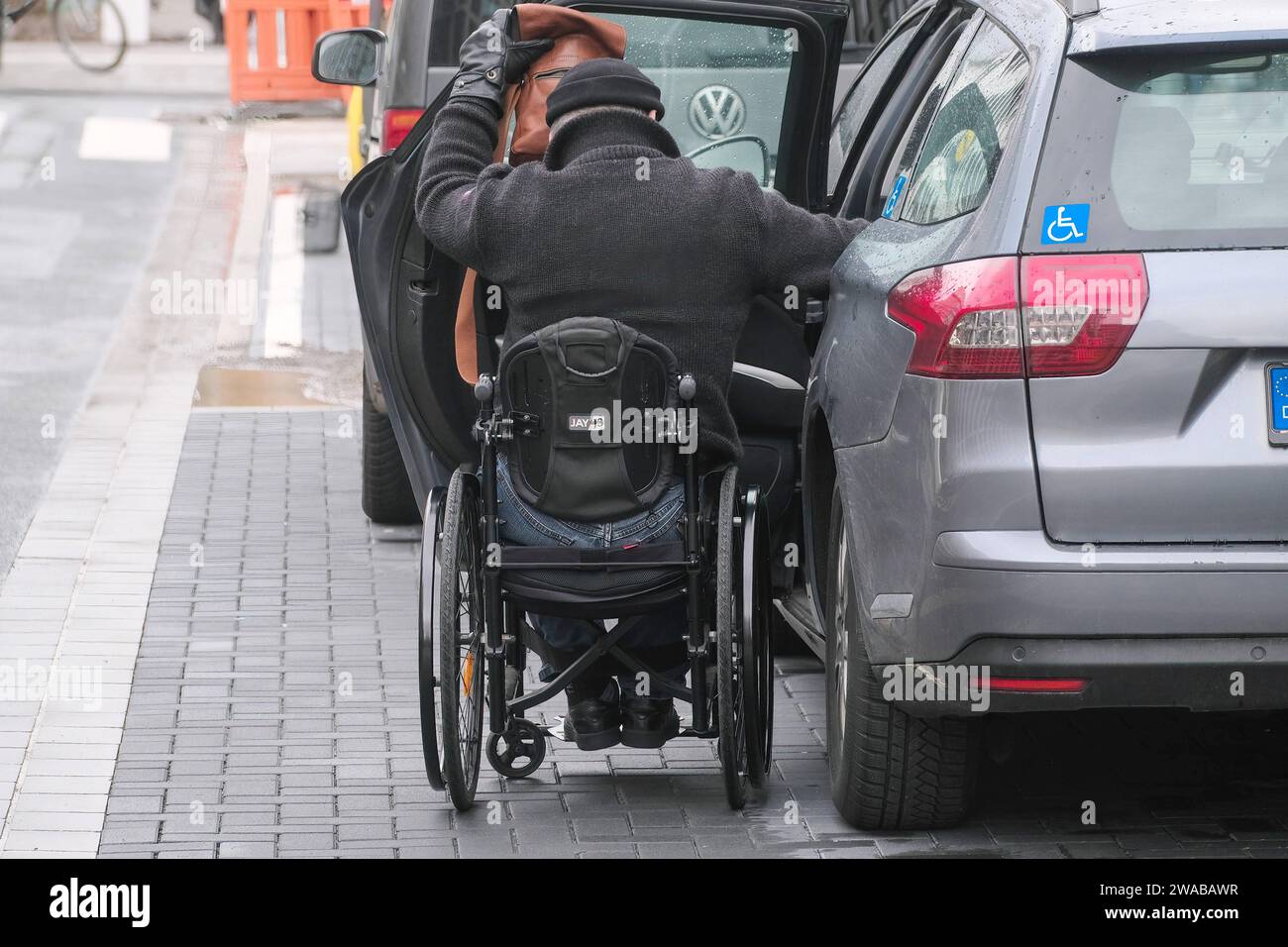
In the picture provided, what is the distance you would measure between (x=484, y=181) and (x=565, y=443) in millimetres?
636

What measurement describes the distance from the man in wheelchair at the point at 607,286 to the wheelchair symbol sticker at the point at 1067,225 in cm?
85

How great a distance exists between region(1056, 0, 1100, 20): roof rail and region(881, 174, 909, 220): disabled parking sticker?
83 cm

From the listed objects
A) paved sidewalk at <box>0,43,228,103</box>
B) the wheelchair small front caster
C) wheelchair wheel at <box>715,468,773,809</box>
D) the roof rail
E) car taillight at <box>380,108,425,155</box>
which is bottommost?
paved sidewalk at <box>0,43,228,103</box>

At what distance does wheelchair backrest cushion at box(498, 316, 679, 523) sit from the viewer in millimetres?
4629

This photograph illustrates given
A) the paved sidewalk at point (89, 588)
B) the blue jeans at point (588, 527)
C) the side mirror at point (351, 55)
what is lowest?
the paved sidewalk at point (89, 588)

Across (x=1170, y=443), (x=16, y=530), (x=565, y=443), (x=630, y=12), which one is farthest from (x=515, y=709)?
(x=16, y=530)

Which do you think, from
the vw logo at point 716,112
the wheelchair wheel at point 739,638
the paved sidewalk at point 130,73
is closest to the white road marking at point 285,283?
the vw logo at point 716,112

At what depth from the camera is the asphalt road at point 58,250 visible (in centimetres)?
958

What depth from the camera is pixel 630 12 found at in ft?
19.2

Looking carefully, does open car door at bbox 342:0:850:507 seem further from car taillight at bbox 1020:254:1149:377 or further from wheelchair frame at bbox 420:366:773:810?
car taillight at bbox 1020:254:1149:377

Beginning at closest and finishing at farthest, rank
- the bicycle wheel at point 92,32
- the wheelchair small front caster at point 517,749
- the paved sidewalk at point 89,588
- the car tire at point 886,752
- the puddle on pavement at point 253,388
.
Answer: the car tire at point 886,752 → the wheelchair small front caster at point 517,749 → the paved sidewalk at point 89,588 → the puddle on pavement at point 253,388 → the bicycle wheel at point 92,32

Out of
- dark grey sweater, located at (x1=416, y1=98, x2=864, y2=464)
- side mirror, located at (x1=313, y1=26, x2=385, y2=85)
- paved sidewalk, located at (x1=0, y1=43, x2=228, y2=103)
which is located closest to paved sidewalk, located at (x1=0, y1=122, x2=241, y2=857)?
dark grey sweater, located at (x1=416, y1=98, x2=864, y2=464)

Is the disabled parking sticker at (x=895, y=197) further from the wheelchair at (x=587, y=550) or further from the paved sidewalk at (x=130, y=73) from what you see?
the paved sidewalk at (x=130, y=73)

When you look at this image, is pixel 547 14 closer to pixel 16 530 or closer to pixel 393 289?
pixel 393 289
